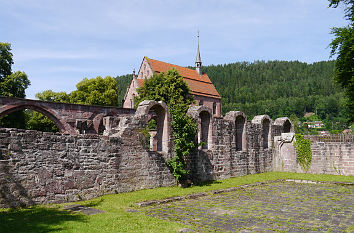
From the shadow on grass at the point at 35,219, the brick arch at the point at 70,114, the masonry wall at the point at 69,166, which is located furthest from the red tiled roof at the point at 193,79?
the shadow on grass at the point at 35,219

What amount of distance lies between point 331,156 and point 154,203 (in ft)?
42.7

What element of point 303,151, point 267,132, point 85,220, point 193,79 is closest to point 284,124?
point 267,132

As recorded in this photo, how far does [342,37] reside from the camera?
19.8 m

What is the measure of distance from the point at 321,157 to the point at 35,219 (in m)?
16.2

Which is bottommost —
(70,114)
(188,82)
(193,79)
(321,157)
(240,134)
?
(321,157)

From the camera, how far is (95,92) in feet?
132

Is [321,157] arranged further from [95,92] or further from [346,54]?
[95,92]

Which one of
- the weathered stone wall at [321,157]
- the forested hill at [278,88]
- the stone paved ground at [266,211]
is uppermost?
the forested hill at [278,88]

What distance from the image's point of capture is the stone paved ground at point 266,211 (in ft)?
21.3

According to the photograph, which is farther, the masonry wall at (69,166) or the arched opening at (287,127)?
the arched opening at (287,127)

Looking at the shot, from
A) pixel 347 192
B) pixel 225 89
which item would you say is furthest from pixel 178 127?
pixel 225 89

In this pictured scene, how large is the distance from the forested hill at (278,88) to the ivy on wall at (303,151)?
290ft

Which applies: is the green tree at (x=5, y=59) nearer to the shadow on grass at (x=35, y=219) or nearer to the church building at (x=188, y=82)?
the church building at (x=188, y=82)

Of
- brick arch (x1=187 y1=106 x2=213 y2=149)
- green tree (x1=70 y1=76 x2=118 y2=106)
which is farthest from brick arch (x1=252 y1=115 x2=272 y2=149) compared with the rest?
green tree (x1=70 y1=76 x2=118 y2=106)
